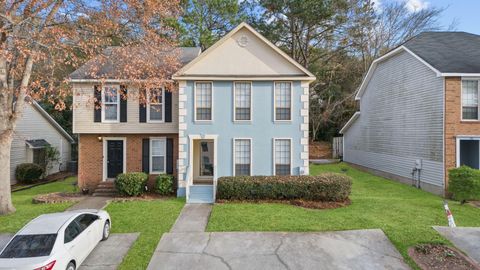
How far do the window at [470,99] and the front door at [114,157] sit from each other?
693 inches

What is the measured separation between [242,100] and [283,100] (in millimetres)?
2029

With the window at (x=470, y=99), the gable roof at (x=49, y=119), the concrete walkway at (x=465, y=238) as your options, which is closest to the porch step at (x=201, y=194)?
the concrete walkway at (x=465, y=238)

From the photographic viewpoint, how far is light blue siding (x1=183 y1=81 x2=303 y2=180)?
15078 millimetres

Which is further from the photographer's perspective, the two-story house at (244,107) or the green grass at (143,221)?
the two-story house at (244,107)

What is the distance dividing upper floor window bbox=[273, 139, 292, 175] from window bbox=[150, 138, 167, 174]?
588 cm

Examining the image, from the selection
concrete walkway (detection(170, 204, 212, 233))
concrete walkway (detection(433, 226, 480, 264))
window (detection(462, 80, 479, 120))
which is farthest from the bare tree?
window (detection(462, 80, 479, 120))

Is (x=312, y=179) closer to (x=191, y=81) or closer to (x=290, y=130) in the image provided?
(x=290, y=130)

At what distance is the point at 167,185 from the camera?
14750 millimetres

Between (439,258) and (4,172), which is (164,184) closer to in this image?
(4,172)

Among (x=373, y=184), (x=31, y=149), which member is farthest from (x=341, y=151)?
(x=31, y=149)

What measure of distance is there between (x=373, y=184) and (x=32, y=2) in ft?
62.4

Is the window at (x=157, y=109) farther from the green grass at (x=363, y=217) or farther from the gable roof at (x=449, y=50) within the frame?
the gable roof at (x=449, y=50)

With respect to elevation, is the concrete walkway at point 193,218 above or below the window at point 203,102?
below

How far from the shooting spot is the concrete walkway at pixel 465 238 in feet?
27.7
